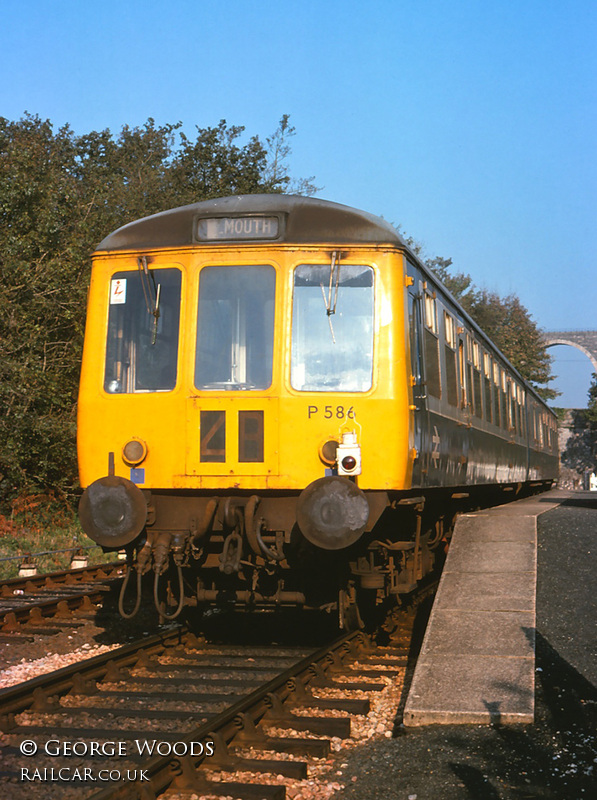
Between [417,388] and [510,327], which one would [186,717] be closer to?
[417,388]

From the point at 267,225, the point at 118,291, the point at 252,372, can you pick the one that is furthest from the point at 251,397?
the point at 118,291

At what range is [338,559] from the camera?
758cm

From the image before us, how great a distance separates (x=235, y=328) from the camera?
25.1ft

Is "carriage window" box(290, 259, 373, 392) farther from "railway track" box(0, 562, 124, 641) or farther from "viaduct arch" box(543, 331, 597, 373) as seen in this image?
"viaduct arch" box(543, 331, 597, 373)

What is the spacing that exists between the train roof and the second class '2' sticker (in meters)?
0.29

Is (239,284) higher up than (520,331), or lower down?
lower down

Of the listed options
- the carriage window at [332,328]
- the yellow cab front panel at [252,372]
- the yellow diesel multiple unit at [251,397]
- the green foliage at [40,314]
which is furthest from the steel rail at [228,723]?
the green foliage at [40,314]

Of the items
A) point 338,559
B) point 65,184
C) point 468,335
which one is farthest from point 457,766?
point 65,184

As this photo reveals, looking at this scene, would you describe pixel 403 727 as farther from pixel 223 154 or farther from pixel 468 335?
pixel 223 154

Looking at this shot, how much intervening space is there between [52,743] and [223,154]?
1204 inches

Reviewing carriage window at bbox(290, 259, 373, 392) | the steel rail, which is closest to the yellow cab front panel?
carriage window at bbox(290, 259, 373, 392)

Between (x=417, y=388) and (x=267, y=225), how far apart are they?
1805 mm

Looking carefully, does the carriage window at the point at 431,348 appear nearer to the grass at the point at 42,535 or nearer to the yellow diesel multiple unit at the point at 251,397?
the yellow diesel multiple unit at the point at 251,397

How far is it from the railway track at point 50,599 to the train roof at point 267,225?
3908 millimetres
